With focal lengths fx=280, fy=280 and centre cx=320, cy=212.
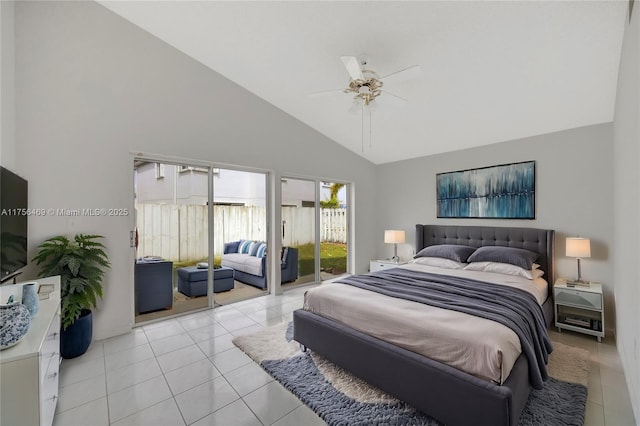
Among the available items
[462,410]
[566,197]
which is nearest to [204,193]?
[462,410]

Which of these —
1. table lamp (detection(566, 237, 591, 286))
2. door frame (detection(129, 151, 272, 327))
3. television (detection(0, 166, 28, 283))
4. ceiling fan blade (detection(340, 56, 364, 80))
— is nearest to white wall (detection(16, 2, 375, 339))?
door frame (detection(129, 151, 272, 327))

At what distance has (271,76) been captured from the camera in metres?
3.67

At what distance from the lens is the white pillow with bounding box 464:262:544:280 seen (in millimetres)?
3362

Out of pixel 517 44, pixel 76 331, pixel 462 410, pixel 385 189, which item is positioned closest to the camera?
pixel 462 410

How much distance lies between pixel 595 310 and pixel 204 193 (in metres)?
4.87

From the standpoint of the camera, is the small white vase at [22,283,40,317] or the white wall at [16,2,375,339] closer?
the small white vase at [22,283,40,317]

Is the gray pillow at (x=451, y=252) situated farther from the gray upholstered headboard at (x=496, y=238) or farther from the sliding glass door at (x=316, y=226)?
the sliding glass door at (x=316, y=226)

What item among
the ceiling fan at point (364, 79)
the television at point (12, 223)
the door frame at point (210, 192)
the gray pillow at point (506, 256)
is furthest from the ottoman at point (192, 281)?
the gray pillow at point (506, 256)

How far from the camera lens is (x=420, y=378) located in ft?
6.00

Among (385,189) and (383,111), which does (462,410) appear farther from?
(385,189)

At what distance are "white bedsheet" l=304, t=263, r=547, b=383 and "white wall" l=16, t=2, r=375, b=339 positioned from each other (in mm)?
2381

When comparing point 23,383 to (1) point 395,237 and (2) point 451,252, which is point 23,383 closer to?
(2) point 451,252

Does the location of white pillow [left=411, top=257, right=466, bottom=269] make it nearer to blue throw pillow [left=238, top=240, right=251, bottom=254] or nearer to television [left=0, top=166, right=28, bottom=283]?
blue throw pillow [left=238, top=240, right=251, bottom=254]

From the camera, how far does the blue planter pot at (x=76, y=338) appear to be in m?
2.58
